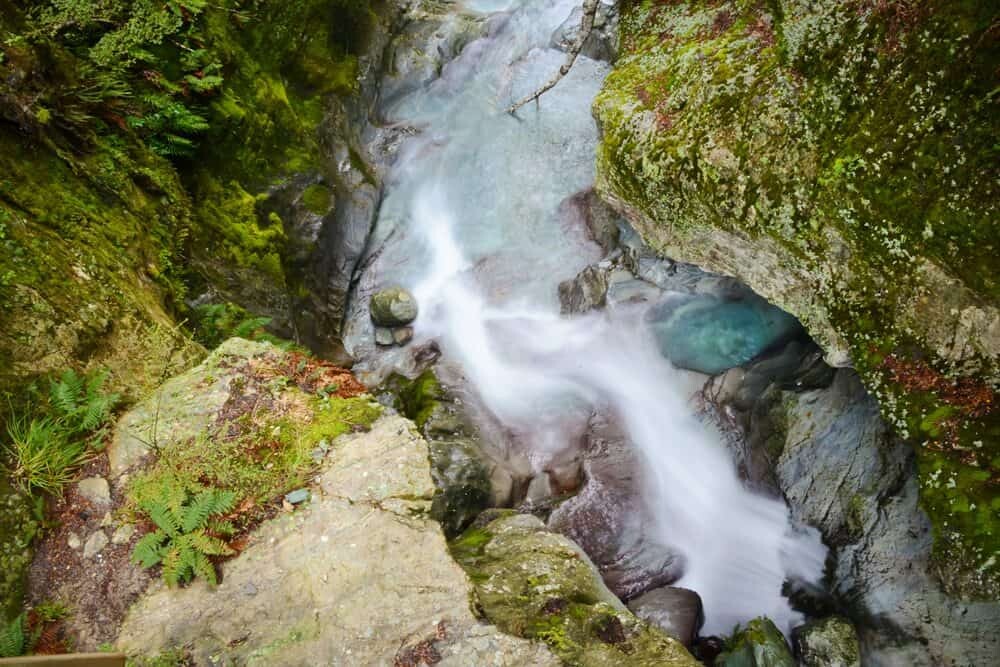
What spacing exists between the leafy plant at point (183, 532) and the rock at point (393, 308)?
6.19 meters

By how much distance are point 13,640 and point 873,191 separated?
7.55 metres

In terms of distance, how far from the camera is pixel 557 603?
4.70 meters

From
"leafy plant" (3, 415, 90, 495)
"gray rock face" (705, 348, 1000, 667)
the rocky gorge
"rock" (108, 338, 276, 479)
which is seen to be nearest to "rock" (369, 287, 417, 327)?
the rocky gorge

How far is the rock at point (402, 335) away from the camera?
10.5 meters

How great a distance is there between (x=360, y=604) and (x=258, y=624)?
0.72 m

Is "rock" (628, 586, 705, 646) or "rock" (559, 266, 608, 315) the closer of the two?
"rock" (628, 586, 705, 646)

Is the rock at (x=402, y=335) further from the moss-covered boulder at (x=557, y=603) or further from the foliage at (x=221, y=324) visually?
the moss-covered boulder at (x=557, y=603)

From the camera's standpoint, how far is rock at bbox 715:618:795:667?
6.14m

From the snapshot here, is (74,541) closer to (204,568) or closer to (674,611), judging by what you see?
(204,568)

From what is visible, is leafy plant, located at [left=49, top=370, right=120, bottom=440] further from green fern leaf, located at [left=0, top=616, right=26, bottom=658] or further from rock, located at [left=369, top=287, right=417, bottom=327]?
rock, located at [left=369, top=287, right=417, bottom=327]

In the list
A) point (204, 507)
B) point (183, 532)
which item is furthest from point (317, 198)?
point (183, 532)

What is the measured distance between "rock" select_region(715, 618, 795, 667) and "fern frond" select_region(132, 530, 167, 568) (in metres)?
5.99

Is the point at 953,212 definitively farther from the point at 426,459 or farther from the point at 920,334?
the point at 426,459

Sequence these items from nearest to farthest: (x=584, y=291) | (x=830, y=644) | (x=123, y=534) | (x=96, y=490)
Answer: (x=123, y=534), (x=96, y=490), (x=830, y=644), (x=584, y=291)
